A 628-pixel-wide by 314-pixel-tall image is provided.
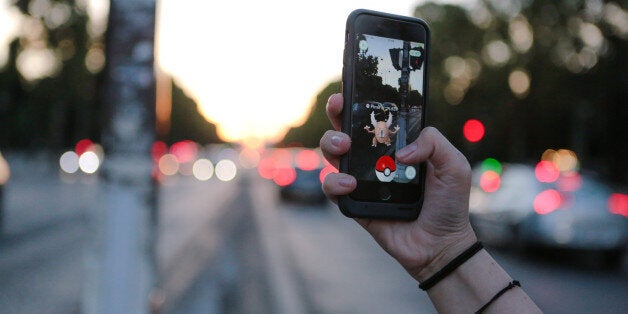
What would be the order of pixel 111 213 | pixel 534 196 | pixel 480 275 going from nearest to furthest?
pixel 480 275 → pixel 111 213 → pixel 534 196

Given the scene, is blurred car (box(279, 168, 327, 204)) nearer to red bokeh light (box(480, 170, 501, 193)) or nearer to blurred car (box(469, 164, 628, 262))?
red bokeh light (box(480, 170, 501, 193))

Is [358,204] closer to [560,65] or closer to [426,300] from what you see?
[426,300]

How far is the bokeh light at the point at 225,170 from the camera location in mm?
56559

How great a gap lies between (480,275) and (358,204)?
0.46 meters

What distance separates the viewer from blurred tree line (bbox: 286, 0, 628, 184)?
38531 millimetres

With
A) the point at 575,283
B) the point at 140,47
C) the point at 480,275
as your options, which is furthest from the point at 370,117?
the point at 575,283

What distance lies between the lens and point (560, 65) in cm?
4169

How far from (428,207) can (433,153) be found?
Result: 0.61 feet

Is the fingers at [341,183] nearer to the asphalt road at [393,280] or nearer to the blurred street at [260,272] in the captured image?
the blurred street at [260,272]

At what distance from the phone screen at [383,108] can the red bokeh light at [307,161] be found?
2365 centimetres

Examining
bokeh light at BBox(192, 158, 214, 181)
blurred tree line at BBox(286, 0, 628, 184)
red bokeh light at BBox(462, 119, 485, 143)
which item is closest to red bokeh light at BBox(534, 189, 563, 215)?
red bokeh light at BBox(462, 119, 485, 143)

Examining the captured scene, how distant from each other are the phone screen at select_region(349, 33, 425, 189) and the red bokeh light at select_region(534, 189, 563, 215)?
9.55 meters

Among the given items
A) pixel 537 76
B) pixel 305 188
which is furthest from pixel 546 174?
pixel 537 76

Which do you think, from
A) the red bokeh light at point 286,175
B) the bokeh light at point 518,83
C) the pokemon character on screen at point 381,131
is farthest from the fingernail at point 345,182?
the bokeh light at point 518,83
